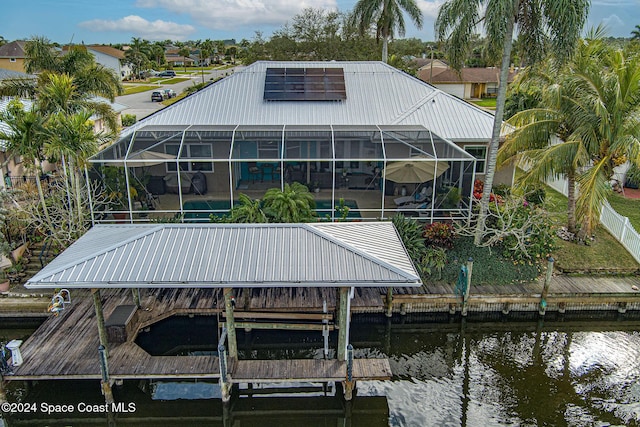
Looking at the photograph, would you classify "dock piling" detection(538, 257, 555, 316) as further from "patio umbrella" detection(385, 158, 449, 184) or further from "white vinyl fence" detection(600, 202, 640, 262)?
"patio umbrella" detection(385, 158, 449, 184)

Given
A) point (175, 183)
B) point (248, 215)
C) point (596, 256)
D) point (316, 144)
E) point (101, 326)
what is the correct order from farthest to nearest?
point (316, 144)
point (175, 183)
point (596, 256)
point (248, 215)
point (101, 326)

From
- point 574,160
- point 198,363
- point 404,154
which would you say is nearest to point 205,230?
point 198,363

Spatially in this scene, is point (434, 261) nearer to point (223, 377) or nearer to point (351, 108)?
point (223, 377)

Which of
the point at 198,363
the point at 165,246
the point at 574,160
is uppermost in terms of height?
the point at 574,160

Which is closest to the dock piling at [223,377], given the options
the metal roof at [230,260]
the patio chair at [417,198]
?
the metal roof at [230,260]

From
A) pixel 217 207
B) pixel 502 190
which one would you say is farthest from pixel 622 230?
pixel 217 207

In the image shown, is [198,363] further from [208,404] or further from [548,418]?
[548,418]
